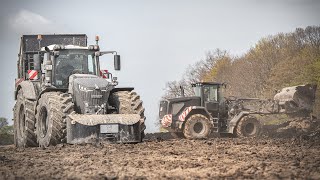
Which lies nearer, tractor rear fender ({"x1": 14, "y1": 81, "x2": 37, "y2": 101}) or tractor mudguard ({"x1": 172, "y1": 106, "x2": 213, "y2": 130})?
tractor rear fender ({"x1": 14, "y1": 81, "x2": 37, "y2": 101})

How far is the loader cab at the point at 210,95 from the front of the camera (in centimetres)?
2375

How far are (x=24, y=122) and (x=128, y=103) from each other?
4444 millimetres

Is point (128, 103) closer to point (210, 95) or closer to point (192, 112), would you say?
point (192, 112)

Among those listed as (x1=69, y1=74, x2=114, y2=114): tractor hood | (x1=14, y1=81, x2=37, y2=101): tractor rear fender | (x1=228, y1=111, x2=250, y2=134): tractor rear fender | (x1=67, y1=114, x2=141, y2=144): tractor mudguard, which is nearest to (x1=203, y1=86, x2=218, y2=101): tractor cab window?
(x1=228, y1=111, x2=250, y2=134): tractor rear fender

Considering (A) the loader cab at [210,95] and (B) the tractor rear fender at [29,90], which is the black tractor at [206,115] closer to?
(A) the loader cab at [210,95]

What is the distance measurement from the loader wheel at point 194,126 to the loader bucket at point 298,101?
4.96 m

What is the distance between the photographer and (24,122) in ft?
57.7

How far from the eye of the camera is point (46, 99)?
578 inches

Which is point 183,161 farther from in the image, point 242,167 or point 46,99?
point 46,99

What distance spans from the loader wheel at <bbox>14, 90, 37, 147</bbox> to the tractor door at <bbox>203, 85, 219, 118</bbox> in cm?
908

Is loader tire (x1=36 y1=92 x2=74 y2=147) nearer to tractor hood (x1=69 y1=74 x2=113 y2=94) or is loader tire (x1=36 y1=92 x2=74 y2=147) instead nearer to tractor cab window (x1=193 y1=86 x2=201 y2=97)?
tractor hood (x1=69 y1=74 x2=113 y2=94)

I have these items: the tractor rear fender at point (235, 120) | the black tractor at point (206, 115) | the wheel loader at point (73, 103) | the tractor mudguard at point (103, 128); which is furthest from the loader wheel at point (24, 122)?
the tractor rear fender at point (235, 120)

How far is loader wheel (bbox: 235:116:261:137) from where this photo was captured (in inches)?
899

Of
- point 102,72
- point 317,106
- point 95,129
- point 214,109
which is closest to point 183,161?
point 95,129
